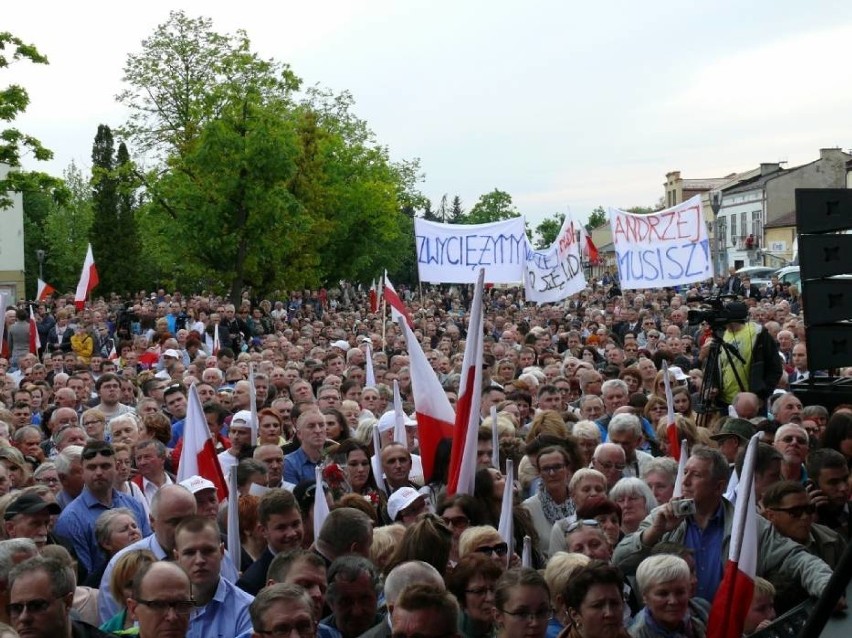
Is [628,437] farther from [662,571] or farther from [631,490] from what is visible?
[662,571]

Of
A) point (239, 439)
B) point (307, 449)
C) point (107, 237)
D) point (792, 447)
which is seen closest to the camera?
point (792, 447)

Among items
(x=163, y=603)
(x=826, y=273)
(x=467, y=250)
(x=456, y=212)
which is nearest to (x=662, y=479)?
(x=826, y=273)

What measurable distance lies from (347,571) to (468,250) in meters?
17.8

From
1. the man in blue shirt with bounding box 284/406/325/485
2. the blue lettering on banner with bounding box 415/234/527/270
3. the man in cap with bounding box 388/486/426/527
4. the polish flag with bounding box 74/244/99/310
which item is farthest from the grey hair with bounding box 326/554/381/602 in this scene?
the polish flag with bounding box 74/244/99/310

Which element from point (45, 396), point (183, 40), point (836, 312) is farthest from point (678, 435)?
point (183, 40)

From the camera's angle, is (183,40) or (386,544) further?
(183,40)

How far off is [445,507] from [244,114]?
31873mm

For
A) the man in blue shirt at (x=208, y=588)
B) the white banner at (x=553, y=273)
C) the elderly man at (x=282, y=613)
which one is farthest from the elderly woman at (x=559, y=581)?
the white banner at (x=553, y=273)

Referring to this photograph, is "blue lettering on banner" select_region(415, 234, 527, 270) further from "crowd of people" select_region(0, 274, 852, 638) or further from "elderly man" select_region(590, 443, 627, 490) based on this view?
"elderly man" select_region(590, 443, 627, 490)

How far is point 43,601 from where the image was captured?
5.30m

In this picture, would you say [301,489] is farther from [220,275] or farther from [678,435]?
[220,275]

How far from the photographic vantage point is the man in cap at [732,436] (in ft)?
29.1

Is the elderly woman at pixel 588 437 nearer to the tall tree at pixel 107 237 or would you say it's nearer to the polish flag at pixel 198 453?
the polish flag at pixel 198 453

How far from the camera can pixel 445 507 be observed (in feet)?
23.8
